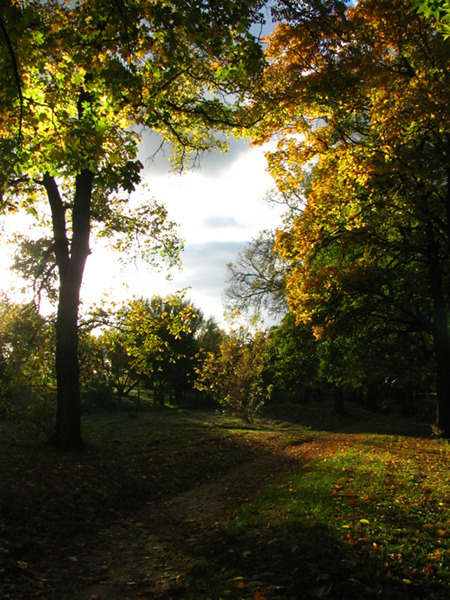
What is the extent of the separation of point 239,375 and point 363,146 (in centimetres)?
1580

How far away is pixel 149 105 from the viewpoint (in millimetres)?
6070

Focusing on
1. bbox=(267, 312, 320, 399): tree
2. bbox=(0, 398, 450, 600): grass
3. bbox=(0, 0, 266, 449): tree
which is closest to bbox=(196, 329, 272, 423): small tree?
bbox=(267, 312, 320, 399): tree

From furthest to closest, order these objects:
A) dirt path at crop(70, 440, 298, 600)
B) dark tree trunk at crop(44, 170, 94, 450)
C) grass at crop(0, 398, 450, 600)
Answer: dark tree trunk at crop(44, 170, 94, 450) < dirt path at crop(70, 440, 298, 600) < grass at crop(0, 398, 450, 600)

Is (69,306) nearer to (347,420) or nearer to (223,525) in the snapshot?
(223,525)

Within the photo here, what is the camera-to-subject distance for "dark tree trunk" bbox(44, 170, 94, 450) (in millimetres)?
11148

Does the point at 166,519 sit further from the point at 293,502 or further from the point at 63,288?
the point at 63,288

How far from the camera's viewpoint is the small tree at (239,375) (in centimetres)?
2355

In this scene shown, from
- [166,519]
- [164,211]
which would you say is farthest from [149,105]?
[164,211]

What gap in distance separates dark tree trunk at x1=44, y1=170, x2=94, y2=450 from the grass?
0.82 meters

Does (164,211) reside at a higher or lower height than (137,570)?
higher

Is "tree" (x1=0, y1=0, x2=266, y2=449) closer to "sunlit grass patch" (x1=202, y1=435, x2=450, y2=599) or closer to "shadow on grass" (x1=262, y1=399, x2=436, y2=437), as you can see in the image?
"sunlit grass patch" (x1=202, y1=435, x2=450, y2=599)


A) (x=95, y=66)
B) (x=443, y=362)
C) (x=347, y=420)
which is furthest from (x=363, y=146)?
(x=347, y=420)

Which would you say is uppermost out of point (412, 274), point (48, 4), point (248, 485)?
point (48, 4)

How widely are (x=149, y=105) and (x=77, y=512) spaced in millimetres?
7013
